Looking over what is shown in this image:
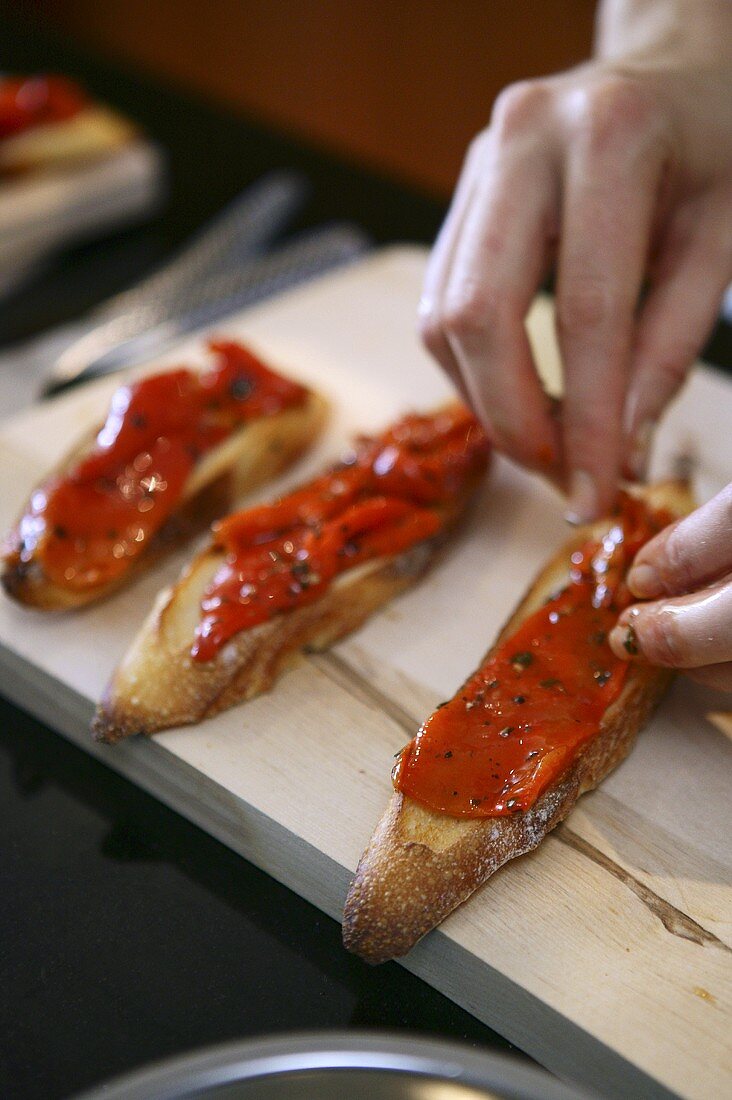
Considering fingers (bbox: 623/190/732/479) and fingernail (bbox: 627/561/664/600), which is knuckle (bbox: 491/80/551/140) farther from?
fingernail (bbox: 627/561/664/600)

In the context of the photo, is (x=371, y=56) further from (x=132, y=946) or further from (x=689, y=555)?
(x=132, y=946)

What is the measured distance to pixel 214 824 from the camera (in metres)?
1.83

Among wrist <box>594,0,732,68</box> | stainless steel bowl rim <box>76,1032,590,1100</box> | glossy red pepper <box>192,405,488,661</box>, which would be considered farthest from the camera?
wrist <box>594,0,732,68</box>

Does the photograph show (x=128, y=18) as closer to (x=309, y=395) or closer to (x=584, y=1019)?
(x=309, y=395)

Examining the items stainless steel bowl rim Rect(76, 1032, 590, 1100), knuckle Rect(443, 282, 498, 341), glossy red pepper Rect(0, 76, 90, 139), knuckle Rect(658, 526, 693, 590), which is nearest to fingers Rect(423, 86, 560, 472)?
knuckle Rect(443, 282, 498, 341)

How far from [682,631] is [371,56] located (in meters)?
5.73

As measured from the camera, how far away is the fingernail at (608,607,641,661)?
185 cm

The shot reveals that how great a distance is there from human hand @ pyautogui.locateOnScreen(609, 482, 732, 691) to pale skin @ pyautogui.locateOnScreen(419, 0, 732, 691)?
75 mm

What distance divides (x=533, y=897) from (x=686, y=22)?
2.01 meters

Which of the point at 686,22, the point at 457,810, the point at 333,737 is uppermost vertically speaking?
the point at 686,22

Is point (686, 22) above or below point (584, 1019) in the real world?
above

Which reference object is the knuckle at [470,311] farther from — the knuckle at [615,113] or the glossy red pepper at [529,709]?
the glossy red pepper at [529,709]

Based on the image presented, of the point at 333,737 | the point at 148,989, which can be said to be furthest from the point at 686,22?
the point at 148,989

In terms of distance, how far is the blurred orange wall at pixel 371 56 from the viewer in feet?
19.4
